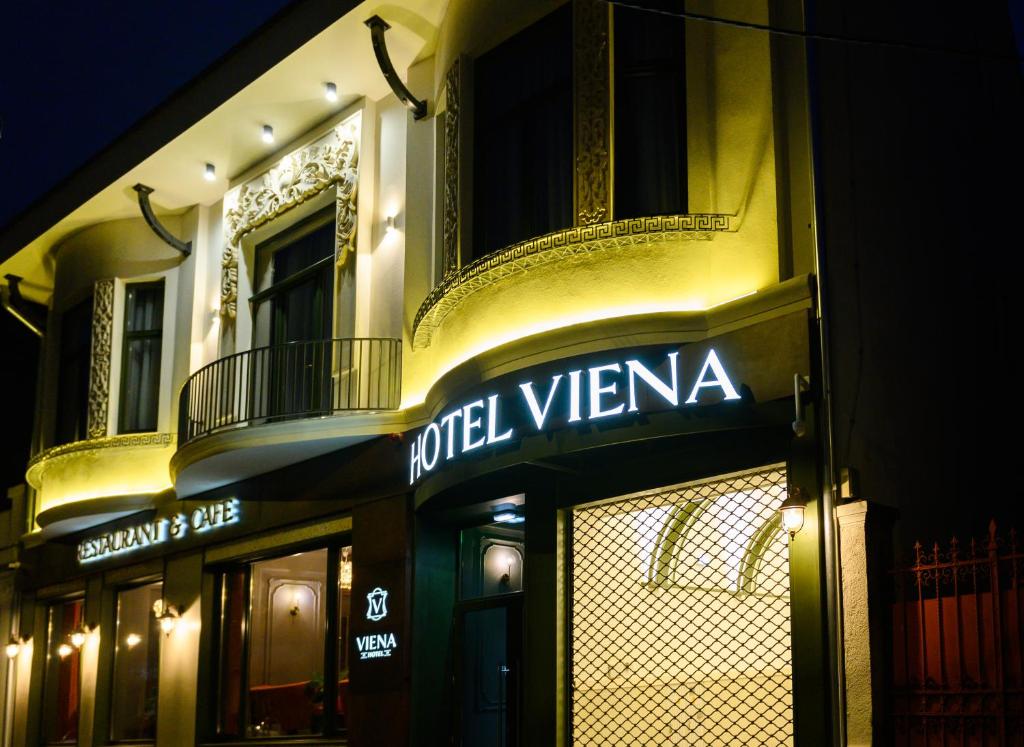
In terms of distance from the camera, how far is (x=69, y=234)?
19234 millimetres

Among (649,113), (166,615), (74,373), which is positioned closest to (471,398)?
(649,113)

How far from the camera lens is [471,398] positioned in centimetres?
1083

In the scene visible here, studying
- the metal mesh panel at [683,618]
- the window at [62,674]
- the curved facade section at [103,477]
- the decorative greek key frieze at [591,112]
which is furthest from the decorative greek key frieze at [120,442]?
the decorative greek key frieze at [591,112]

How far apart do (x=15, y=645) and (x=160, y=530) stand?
516 centimetres

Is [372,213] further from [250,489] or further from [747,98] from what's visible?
[747,98]

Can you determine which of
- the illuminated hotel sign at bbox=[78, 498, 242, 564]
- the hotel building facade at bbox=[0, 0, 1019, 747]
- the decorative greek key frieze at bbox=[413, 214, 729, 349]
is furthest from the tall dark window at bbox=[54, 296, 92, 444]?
the decorative greek key frieze at bbox=[413, 214, 729, 349]

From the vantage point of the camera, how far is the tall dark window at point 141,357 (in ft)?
58.8

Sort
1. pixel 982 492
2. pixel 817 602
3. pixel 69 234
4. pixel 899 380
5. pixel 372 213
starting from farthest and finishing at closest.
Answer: pixel 69 234 < pixel 372 213 < pixel 982 492 < pixel 899 380 < pixel 817 602

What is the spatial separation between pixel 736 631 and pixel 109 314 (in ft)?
38.4

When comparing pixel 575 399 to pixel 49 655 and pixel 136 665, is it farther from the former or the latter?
pixel 49 655

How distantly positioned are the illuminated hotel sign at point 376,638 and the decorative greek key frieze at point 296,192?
3992 millimetres

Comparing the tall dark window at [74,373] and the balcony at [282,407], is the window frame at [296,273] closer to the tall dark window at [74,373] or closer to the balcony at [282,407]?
the balcony at [282,407]

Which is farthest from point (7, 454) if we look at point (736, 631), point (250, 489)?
point (736, 631)

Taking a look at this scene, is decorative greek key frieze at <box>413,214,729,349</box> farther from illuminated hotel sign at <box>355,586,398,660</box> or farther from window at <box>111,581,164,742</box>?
window at <box>111,581,164,742</box>
